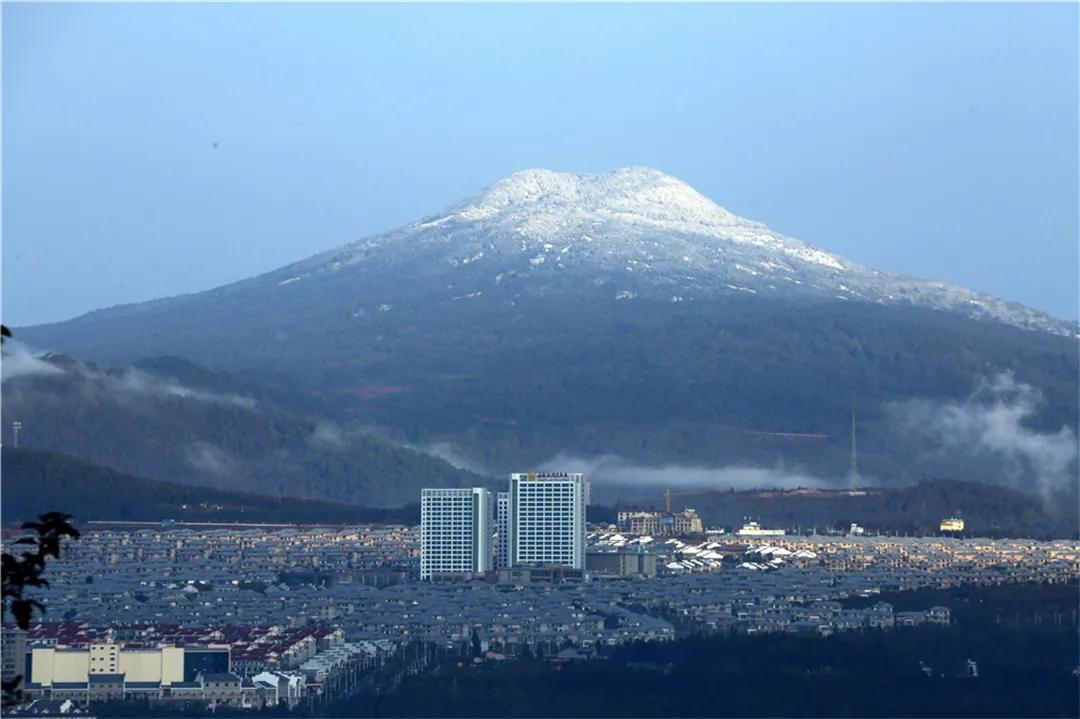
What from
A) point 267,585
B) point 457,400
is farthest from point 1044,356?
point 267,585

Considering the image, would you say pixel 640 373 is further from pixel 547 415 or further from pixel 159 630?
pixel 159 630

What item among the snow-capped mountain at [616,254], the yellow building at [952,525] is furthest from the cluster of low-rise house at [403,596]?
the snow-capped mountain at [616,254]

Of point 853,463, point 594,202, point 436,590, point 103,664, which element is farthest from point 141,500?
point 594,202

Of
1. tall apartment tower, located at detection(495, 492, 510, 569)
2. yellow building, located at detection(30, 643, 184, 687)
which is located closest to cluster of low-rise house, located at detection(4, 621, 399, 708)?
yellow building, located at detection(30, 643, 184, 687)

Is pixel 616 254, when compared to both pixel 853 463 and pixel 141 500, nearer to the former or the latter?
pixel 853 463

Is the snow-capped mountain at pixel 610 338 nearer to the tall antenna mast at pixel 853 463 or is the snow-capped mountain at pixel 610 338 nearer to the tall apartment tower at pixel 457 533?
the tall antenna mast at pixel 853 463

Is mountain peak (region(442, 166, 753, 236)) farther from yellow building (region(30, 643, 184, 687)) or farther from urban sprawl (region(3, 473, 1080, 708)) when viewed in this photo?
yellow building (region(30, 643, 184, 687))
